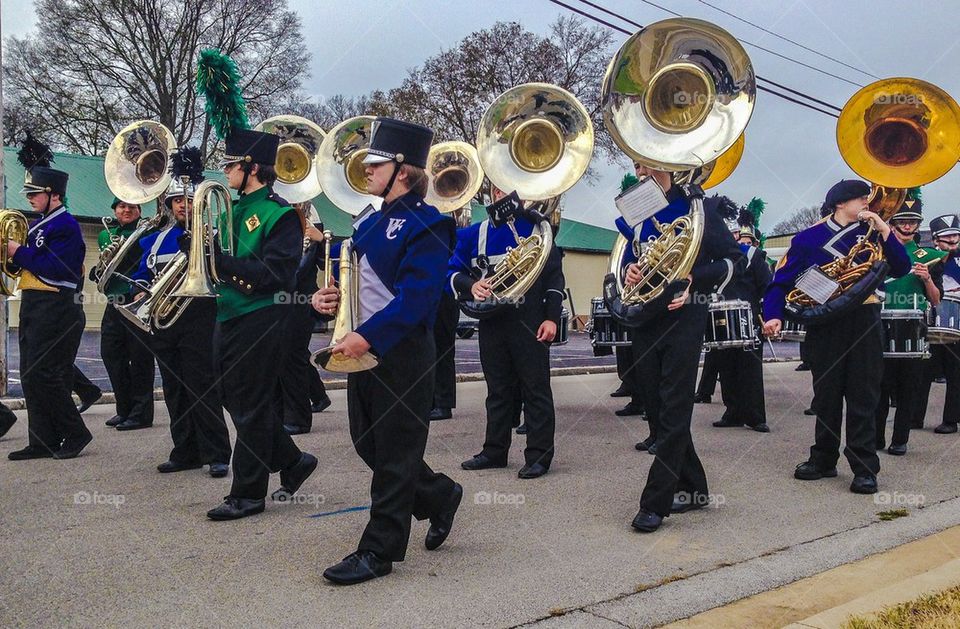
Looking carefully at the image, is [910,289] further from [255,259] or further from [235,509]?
[235,509]

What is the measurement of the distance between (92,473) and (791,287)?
4.91m

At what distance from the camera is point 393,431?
13.6 ft

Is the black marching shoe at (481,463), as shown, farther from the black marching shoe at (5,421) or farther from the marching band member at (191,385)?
the black marching shoe at (5,421)

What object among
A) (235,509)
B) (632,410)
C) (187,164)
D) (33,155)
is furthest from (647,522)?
(33,155)

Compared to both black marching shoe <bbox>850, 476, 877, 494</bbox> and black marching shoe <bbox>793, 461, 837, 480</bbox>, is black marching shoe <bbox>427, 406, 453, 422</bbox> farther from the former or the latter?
black marching shoe <bbox>850, 476, 877, 494</bbox>

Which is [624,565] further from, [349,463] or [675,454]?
[349,463]

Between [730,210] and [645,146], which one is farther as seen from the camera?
[730,210]

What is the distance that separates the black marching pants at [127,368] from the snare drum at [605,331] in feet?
13.8

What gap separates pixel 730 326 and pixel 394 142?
4912 millimetres

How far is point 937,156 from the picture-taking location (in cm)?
629

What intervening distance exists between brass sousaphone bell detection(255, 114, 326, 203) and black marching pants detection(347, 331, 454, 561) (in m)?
5.63

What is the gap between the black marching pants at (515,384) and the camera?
21.2ft

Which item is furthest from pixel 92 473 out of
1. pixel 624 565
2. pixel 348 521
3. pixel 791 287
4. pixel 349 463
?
pixel 791 287

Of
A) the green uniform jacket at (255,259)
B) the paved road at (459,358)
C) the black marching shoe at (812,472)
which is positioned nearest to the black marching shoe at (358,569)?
the green uniform jacket at (255,259)
